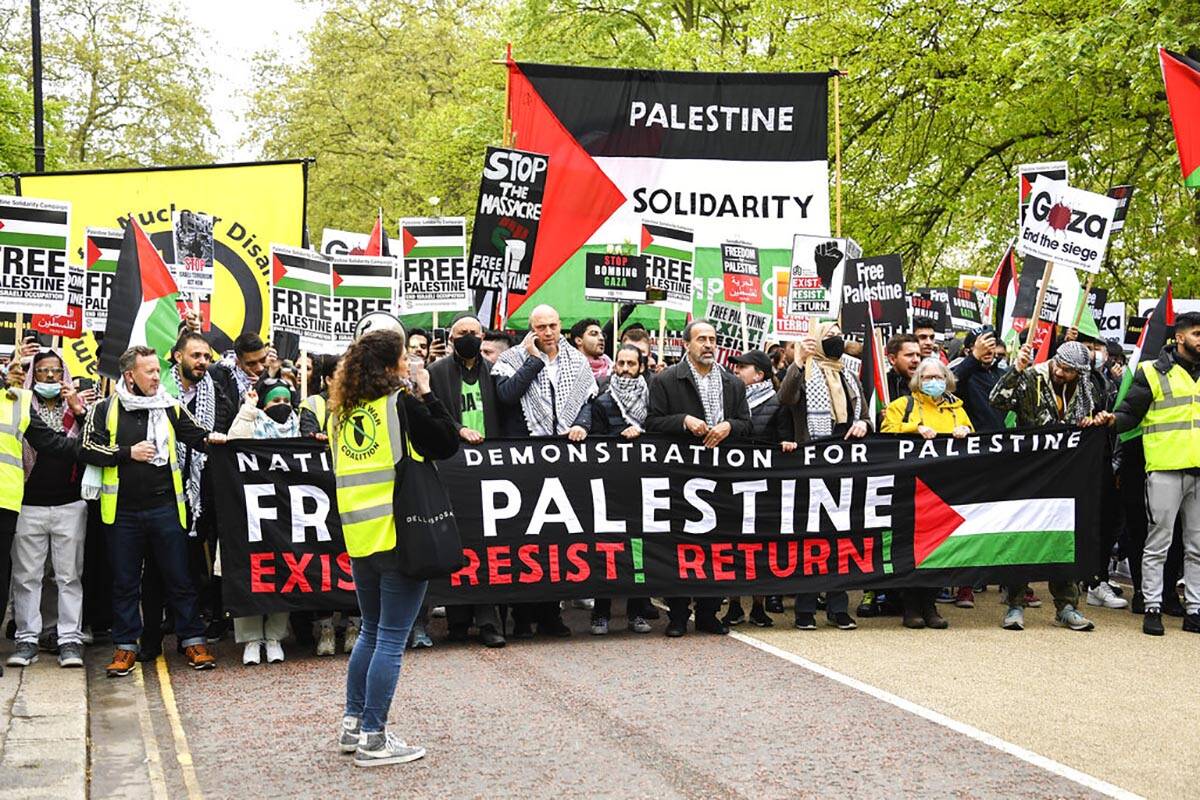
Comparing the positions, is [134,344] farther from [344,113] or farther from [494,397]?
[344,113]

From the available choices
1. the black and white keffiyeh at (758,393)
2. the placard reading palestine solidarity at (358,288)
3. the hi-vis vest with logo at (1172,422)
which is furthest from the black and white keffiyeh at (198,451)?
the hi-vis vest with logo at (1172,422)

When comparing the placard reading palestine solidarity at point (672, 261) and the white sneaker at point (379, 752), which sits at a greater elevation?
the placard reading palestine solidarity at point (672, 261)

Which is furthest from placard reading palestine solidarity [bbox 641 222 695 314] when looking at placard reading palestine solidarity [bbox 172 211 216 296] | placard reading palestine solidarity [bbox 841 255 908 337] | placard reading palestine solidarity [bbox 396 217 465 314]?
placard reading palestine solidarity [bbox 172 211 216 296]

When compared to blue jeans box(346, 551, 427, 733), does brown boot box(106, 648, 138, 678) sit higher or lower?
lower

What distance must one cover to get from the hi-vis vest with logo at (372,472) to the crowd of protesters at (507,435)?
7.26ft

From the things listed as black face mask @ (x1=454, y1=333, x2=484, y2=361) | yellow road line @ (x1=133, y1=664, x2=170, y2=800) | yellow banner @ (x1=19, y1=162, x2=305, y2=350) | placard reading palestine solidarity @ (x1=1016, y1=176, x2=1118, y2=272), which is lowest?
yellow road line @ (x1=133, y1=664, x2=170, y2=800)

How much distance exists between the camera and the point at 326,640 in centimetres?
909

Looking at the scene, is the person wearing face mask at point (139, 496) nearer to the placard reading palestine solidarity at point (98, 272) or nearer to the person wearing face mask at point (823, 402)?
the placard reading palestine solidarity at point (98, 272)

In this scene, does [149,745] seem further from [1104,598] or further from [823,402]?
[1104,598]

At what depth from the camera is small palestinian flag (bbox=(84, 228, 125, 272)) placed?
1236 cm

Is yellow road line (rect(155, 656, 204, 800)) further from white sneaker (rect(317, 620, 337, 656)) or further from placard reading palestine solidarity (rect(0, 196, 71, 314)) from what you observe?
placard reading palestine solidarity (rect(0, 196, 71, 314))

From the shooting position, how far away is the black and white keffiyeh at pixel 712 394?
32.4ft

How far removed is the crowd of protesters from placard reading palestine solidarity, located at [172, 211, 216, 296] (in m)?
0.79

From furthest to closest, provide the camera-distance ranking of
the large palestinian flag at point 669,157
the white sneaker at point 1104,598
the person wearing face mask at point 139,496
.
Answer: the large palestinian flag at point 669,157, the white sneaker at point 1104,598, the person wearing face mask at point 139,496
